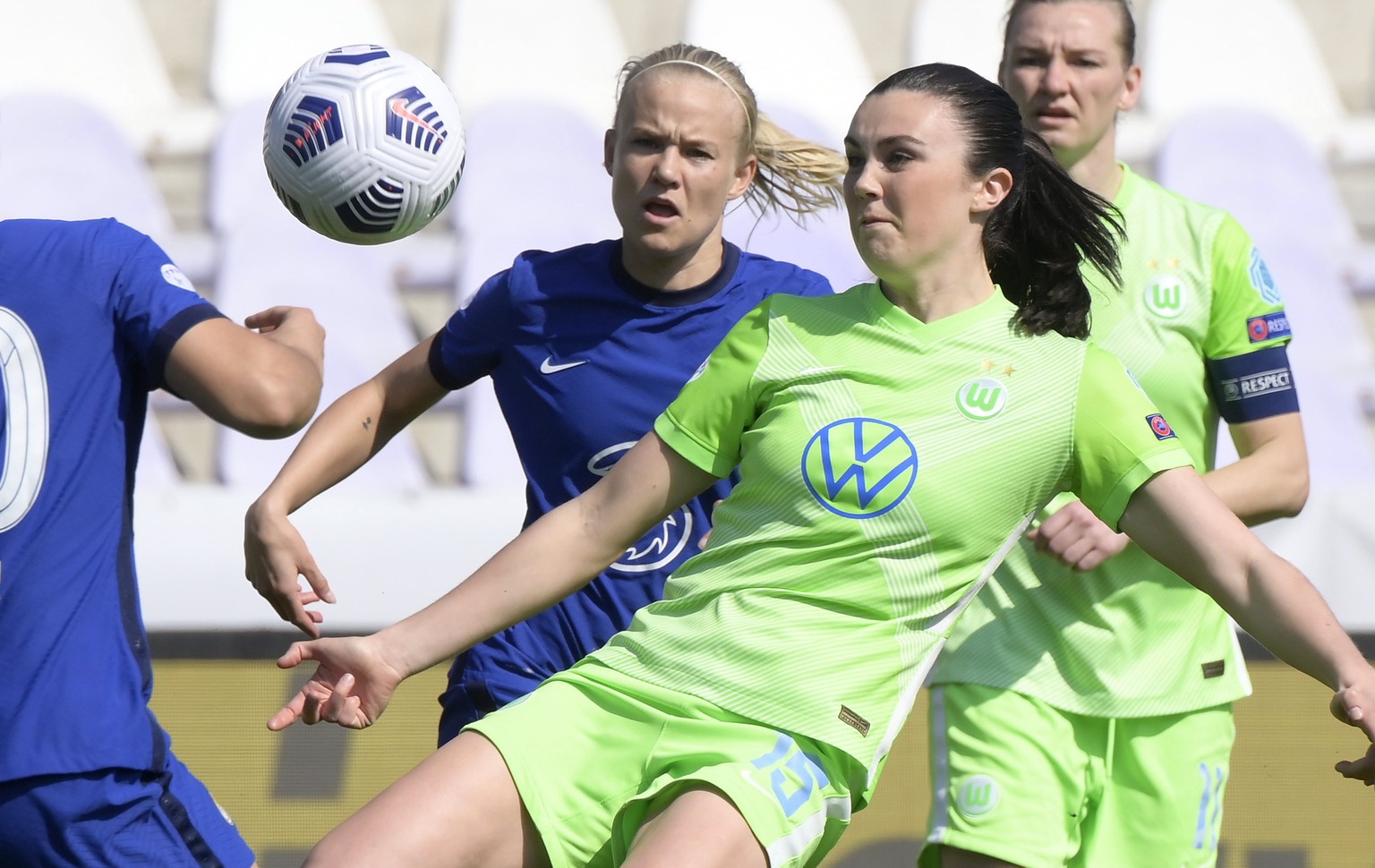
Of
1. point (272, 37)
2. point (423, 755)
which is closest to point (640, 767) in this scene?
point (423, 755)

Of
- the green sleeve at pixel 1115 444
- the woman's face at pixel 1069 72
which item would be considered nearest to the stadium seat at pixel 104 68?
the woman's face at pixel 1069 72

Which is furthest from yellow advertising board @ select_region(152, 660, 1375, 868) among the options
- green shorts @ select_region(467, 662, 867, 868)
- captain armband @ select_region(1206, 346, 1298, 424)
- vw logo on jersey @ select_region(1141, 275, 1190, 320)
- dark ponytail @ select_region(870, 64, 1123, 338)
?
green shorts @ select_region(467, 662, 867, 868)

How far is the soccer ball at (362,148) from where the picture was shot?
10.9ft

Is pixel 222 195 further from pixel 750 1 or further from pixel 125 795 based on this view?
pixel 125 795

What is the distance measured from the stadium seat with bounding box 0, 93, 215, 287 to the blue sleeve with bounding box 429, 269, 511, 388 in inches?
200

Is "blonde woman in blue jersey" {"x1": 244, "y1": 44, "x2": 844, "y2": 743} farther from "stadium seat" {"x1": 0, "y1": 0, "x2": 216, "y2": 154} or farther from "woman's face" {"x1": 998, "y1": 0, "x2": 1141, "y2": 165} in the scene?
"stadium seat" {"x1": 0, "y1": 0, "x2": 216, "y2": 154}

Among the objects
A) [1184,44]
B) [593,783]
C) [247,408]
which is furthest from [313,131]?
[1184,44]

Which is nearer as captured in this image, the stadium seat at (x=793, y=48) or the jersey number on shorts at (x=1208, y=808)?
the jersey number on shorts at (x=1208, y=808)

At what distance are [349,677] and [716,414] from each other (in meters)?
0.74

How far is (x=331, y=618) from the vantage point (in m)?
6.51

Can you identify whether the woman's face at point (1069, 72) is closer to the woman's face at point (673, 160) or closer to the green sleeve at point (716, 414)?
the woman's face at point (673, 160)

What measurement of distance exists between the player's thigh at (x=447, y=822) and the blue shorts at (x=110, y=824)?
54 cm

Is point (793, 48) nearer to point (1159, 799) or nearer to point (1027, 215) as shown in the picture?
point (1027, 215)

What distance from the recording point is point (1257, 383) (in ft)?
11.9
